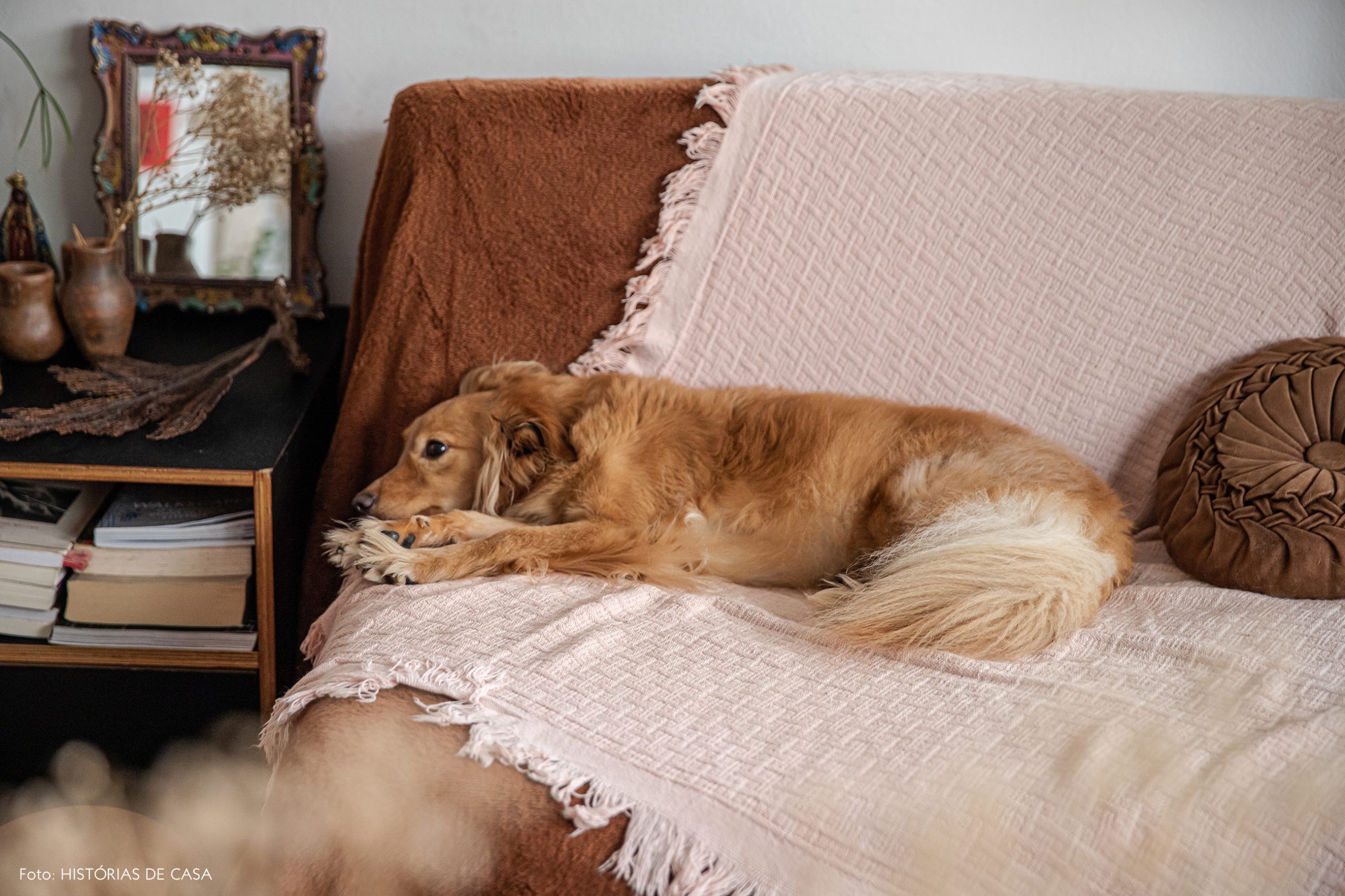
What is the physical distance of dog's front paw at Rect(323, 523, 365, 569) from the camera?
1.84 metres

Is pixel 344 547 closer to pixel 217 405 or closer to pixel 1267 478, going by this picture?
pixel 217 405

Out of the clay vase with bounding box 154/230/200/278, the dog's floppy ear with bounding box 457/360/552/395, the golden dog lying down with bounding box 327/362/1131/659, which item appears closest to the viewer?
the golden dog lying down with bounding box 327/362/1131/659

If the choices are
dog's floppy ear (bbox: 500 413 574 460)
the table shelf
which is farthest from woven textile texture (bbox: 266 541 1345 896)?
the table shelf

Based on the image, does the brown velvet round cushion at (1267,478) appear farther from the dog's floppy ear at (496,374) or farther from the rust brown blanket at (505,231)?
the dog's floppy ear at (496,374)

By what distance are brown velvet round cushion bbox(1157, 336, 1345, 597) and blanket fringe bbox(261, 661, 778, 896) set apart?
1141mm

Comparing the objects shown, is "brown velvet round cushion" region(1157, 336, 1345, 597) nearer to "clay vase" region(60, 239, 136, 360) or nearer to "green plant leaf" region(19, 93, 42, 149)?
"clay vase" region(60, 239, 136, 360)

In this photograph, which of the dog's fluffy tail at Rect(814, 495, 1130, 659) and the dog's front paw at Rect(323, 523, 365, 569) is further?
the dog's front paw at Rect(323, 523, 365, 569)

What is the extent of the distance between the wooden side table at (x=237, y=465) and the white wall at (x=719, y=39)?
0.81m

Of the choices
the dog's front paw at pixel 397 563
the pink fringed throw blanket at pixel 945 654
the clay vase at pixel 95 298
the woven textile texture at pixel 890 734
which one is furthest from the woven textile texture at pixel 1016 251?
the clay vase at pixel 95 298

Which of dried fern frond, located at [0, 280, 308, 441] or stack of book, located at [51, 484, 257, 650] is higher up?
dried fern frond, located at [0, 280, 308, 441]

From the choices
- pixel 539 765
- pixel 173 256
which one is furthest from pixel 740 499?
pixel 173 256

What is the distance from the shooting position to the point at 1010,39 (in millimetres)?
2500

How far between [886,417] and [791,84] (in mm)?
824

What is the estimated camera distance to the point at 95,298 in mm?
2225
